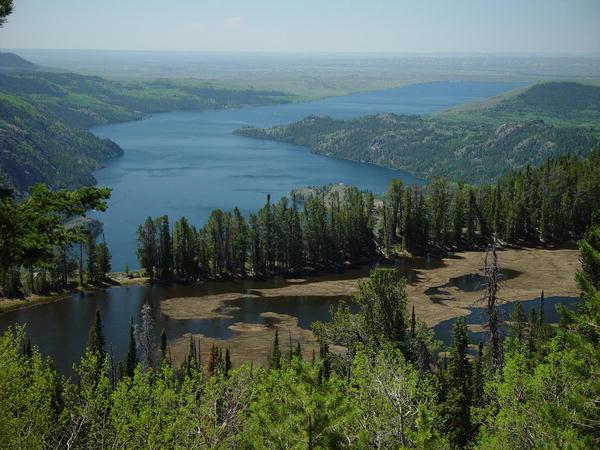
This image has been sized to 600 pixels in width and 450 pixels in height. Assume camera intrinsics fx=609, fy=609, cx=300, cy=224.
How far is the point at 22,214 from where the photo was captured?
727 inches

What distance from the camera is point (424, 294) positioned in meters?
98.3

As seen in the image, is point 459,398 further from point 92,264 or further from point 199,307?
point 92,264

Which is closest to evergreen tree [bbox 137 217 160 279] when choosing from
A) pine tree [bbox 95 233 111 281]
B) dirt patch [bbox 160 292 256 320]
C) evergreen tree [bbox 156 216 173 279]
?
evergreen tree [bbox 156 216 173 279]

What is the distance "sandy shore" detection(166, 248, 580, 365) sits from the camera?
79.3 m

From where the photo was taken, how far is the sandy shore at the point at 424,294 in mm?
79312

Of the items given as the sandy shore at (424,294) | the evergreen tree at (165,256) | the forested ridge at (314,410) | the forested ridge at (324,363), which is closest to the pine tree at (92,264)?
the forested ridge at (324,363)

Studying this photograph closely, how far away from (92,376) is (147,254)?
58394 millimetres

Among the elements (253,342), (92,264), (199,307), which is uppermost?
(92,264)

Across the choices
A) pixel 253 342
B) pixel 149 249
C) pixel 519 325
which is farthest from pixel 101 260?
pixel 519 325

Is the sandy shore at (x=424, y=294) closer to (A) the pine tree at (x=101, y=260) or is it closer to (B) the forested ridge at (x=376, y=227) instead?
(B) the forested ridge at (x=376, y=227)

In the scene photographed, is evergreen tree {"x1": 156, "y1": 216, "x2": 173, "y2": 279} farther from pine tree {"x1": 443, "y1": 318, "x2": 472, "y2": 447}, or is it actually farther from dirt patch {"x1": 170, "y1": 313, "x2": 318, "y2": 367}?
pine tree {"x1": 443, "y1": 318, "x2": 472, "y2": 447}

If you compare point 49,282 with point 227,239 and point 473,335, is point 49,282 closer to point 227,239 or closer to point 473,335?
point 227,239

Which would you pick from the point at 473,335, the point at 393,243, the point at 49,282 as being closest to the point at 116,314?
the point at 49,282

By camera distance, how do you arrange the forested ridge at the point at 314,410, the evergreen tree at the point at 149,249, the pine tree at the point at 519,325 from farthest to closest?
the evergreen tree at the point at 149,249 < the pine tree at the point at 519,325 < the forested ridge at the point at 314,410
